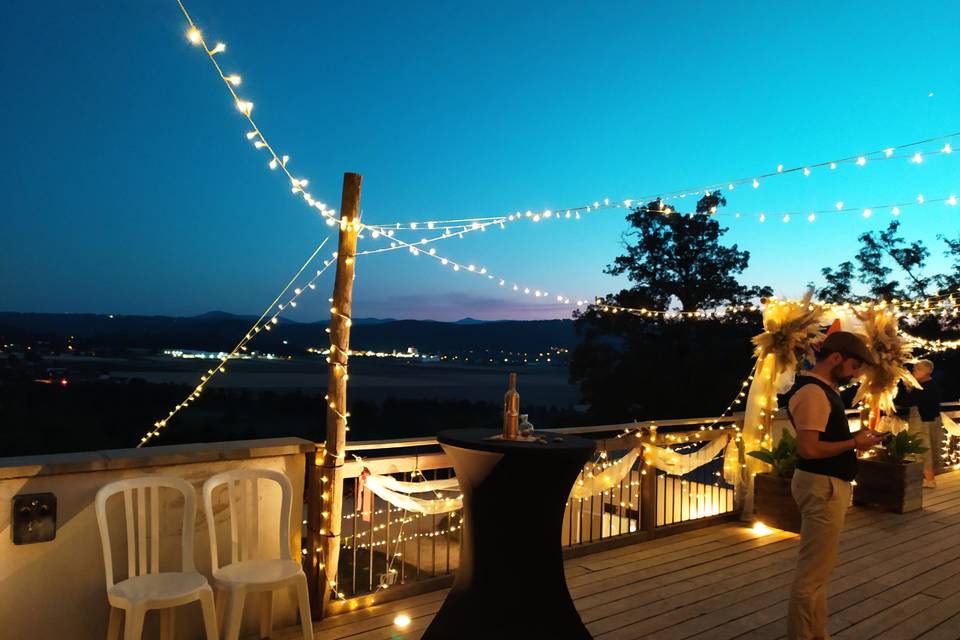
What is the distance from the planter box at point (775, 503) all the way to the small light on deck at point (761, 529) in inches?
1.8

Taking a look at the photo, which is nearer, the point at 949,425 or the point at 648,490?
the point at 648,490

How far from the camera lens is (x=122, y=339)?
2217 centimetres

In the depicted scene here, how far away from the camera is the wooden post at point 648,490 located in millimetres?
4699

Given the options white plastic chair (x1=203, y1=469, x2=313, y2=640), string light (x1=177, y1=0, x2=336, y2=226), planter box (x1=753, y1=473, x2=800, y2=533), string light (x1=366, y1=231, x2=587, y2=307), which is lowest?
planter box (x1=753, y1=473, x2=800, y2=533)

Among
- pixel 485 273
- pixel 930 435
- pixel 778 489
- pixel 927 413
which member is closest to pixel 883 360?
pixel 778 489

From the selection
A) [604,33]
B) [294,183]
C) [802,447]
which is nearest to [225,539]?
[294,183]

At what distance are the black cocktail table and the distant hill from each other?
12.8m

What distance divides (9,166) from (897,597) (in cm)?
4391

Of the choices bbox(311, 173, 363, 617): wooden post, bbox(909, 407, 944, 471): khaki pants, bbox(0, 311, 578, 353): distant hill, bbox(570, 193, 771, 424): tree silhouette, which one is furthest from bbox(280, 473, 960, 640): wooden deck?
bbox(570, 193, 771, 424): tree silhouette

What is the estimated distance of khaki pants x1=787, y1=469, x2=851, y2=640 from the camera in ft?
8.54

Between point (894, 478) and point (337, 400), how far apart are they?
5.35m

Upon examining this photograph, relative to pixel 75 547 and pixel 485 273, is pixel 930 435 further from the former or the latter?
pixel 75 547

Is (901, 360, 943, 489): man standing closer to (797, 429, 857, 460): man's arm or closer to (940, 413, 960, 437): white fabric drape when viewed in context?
(940, 413, 960, 437): white fabric drape

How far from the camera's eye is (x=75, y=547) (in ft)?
8.20
